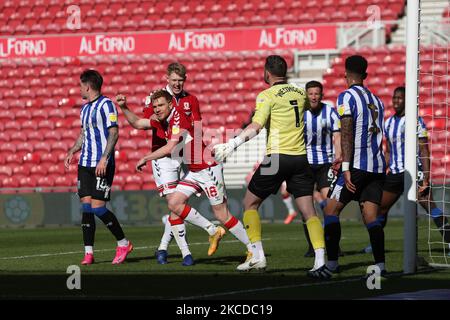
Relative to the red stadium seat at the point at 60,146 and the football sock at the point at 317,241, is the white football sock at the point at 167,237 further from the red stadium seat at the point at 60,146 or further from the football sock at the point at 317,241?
the red stadium seat at the point at 60,146

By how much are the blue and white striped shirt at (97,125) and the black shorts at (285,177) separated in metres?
2.50

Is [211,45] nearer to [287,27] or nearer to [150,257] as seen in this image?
[287,27]

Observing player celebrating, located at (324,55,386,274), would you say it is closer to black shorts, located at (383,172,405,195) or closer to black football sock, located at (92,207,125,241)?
black shorts, located at (383,172,405,195)

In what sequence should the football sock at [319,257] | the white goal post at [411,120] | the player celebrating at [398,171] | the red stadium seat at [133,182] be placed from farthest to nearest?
the red stadium seat at [133,182] → the player celebrating at [398,171] → the white goal post at [411,120] → the football sock at [319,257]

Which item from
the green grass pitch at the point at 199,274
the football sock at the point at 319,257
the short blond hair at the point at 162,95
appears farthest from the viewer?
the short blond hair at the point at 162,95

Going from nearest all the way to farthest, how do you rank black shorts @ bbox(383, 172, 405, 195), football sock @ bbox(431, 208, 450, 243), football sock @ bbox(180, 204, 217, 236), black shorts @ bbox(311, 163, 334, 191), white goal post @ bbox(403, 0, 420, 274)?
1. white goal post @ bbox(403, 0, 420, 274)
2. football sock @ bbox(180, 204, 217, 236)
3. black shorts @ bbox(383, 172, 405, 195)
4. football sock @ bbox(431, 208, 450, 243)
5. black shorts @ bbox(311, 163, 334, 191)

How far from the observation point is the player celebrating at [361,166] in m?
10.1

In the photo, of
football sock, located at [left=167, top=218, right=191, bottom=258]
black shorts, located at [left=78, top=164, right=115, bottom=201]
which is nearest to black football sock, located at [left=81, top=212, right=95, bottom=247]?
black shorts, located at [left=78, top=164, right=115, bottom=201]

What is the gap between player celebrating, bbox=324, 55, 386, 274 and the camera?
1006cm

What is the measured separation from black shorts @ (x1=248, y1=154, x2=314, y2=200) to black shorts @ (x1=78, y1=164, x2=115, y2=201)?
240 cm

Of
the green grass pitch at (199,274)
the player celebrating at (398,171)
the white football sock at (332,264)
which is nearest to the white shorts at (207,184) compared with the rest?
the green grass pitch at (199,274)

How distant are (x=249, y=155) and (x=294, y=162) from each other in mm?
15391

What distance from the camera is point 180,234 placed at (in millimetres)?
11688

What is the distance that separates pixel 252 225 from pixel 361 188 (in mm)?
1100
